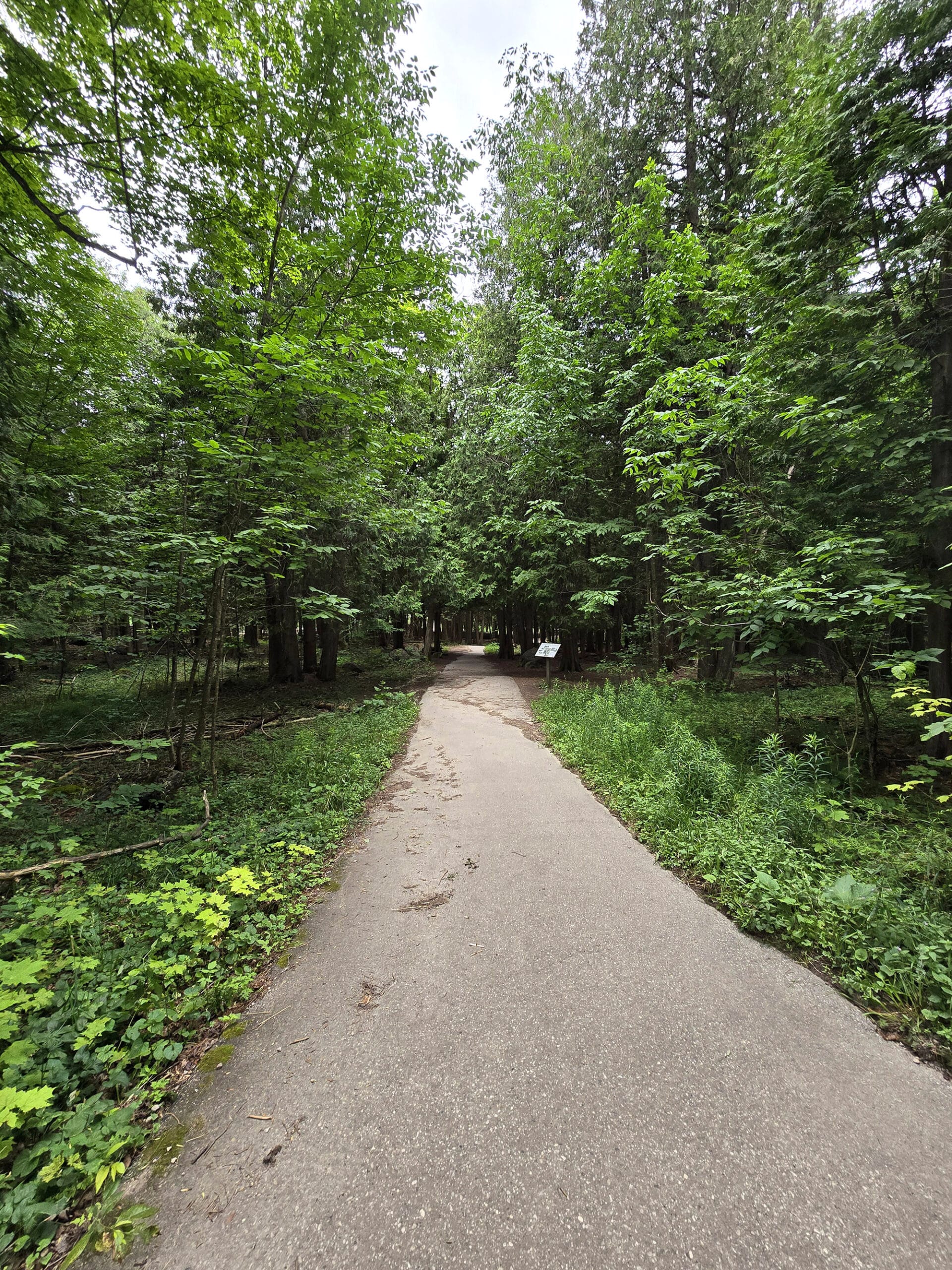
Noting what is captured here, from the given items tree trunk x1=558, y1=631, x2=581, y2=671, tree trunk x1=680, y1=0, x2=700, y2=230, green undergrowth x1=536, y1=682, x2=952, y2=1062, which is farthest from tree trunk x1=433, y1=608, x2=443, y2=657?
green undergrowth x1=536, y1=682, x2=952, y2=1062

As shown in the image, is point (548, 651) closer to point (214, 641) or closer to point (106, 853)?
point (214, 641)

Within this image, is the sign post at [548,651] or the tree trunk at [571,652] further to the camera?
the tree trunk at [571,652]

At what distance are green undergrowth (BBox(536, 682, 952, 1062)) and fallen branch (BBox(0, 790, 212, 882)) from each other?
4.20 meters

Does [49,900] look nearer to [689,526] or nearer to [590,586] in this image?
[689,526]

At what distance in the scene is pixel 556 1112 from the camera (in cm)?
192

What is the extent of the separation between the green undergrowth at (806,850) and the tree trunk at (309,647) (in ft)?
35.6

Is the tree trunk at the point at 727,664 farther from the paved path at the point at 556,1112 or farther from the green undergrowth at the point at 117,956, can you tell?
the green undergrowth at the point at 117,956

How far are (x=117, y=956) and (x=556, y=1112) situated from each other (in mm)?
2514

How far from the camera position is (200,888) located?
11.1 feet

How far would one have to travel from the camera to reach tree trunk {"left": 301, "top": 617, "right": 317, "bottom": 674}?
15023mm

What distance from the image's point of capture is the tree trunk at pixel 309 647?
1502 centimetres

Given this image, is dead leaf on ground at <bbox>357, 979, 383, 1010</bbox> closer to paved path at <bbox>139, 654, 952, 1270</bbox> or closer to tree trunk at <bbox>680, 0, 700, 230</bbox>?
paved path at <bbox>139, 654, 952, 1270</bbox>

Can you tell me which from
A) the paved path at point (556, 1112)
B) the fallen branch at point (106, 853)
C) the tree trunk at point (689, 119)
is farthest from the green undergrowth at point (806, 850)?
the tree trunk at point (689, 119)

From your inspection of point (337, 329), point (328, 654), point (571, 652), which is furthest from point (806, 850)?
point (571, 652)
